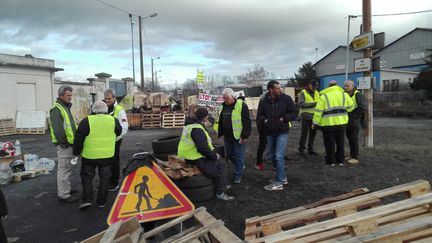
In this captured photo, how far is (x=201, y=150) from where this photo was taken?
5105 millimetres

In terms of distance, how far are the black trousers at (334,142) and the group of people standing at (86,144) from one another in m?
4.47

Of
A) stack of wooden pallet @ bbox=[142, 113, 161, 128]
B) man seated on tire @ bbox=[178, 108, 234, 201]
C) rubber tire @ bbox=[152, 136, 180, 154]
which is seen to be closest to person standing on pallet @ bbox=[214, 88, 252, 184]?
man seated on tire @ bbox=[178, 108, 234, 201]

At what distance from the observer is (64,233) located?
4.54 m

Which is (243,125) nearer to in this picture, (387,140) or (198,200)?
(198,200)

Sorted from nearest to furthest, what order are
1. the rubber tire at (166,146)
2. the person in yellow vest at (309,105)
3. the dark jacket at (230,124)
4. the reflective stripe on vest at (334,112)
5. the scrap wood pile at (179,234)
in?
the scrap wood pile at (179,234)
the dark jacket at (230,124)
the rubber tire at (166,146)
the reflective stripe on vest at (334,112)
the person in yellow vest at (309,105)

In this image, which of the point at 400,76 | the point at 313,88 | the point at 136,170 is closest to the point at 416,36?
the point at 400,76

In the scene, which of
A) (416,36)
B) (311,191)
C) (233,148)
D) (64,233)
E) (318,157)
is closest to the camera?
(64,233)

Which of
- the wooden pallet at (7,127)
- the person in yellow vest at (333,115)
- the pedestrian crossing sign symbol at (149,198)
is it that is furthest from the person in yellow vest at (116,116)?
the wooden pallet at (7,127)

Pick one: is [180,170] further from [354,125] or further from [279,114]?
[354,125]

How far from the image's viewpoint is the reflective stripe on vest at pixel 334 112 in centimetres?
732

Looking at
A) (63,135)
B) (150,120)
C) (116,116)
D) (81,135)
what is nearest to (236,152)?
(116,116)

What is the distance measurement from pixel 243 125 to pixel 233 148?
519mm

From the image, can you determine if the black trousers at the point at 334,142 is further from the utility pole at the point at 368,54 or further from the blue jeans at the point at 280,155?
the utility pole at the point at 368,54

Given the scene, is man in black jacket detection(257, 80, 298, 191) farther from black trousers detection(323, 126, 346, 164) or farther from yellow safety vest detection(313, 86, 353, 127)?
black trousers detection(323, 126, 346, 164)
